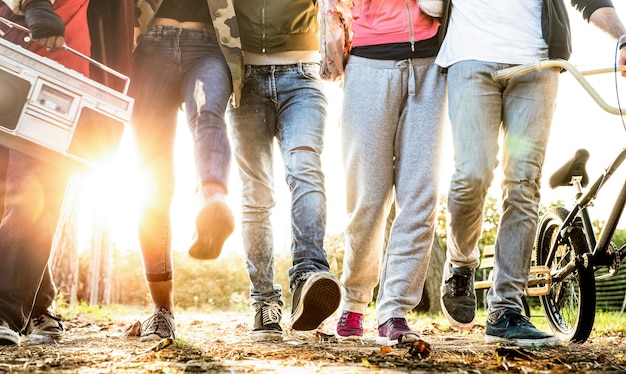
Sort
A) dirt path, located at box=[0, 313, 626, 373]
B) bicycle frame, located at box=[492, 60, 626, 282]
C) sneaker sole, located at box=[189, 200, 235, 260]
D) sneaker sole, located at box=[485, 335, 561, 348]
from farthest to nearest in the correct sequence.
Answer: bicycle frame, located at box=[492, 60, 626, 282]
sneaker sole, located at box=[485, 335, 561, 348]
sneaker sole, located at box=[189, 200, 235, 260]
dirt path, located at box=[0, 313, 626, 373]

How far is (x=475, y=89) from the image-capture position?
9.95 ft

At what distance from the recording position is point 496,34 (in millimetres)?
3090

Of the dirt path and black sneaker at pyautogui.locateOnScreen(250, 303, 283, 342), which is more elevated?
black sneaker at pyautogui.locateOnScreen(250, 303, 283, 342)

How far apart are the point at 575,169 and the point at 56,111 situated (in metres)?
2.79

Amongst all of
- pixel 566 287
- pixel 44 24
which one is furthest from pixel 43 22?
pixel 566 287

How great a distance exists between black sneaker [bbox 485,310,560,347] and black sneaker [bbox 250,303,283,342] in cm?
102

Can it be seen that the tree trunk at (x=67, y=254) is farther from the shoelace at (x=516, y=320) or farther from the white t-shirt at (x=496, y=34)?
the shoelace at (x=516, y=320)

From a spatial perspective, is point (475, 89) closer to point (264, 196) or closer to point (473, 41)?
point (473, 41)

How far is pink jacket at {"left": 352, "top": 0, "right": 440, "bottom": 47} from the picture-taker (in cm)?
Result: 313

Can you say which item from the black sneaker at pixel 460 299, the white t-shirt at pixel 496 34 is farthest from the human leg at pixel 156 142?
the black sneaker at pixel 460 299

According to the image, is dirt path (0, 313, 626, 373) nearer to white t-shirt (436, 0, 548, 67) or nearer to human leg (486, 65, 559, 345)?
human leg (486, 65, 559, 345)

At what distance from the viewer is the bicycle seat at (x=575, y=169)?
3830 mm

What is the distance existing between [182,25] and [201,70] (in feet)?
1.07

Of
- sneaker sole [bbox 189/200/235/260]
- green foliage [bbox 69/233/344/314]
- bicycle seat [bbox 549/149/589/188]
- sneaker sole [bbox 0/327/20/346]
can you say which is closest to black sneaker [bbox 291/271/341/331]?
sneaker sole [bbox 189/200/235/260]
